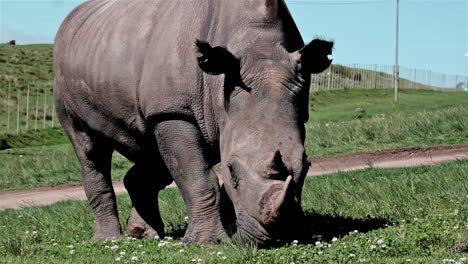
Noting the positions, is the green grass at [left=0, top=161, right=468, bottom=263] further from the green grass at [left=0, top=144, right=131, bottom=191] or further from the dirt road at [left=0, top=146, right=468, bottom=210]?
the green grass at [left=0, top=144, right=131, bottom=191]

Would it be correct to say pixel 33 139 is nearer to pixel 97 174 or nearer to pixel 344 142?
pixel 344 142

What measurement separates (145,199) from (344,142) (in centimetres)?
1211

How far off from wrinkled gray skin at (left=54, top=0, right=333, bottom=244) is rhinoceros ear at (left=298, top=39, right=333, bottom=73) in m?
0.01

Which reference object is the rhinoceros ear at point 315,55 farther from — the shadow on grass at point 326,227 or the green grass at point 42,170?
the green grass at point 42,170

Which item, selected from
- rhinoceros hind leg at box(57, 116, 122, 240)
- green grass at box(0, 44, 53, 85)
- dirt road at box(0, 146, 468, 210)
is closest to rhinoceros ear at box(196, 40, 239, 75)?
rhinoceros hind leg at box(57, 116, 122, 240)

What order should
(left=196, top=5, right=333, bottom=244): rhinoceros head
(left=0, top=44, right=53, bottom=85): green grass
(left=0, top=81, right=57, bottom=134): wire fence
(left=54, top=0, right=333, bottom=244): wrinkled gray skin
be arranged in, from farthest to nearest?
1. (left=0, top=44, right=53, bottom=85): green grass
2. (left=0, top=81, right=57, bottom=134): wire fence
3. (left=54, top=0, right=333, bottom=244): wrinkled gray skin
4. (left=196, top=5, right=333, bottom=244): rhinoceros head

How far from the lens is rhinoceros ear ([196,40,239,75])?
8.26 m

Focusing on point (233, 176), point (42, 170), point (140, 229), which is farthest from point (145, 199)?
point (42, 170)

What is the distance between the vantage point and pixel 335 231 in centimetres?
922

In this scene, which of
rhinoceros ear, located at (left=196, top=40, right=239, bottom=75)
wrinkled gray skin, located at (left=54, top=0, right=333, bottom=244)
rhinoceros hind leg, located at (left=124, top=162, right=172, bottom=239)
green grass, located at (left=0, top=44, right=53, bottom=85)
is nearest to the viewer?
wrinkled gray skin, located at (left=54, top=0, right=333, bottom=244)

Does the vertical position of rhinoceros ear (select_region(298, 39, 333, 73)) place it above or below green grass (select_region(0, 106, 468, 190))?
above

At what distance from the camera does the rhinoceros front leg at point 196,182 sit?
29.4ft

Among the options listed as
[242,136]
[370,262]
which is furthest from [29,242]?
[370,262]

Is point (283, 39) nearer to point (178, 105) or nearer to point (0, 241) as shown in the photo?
point (178, 105)
